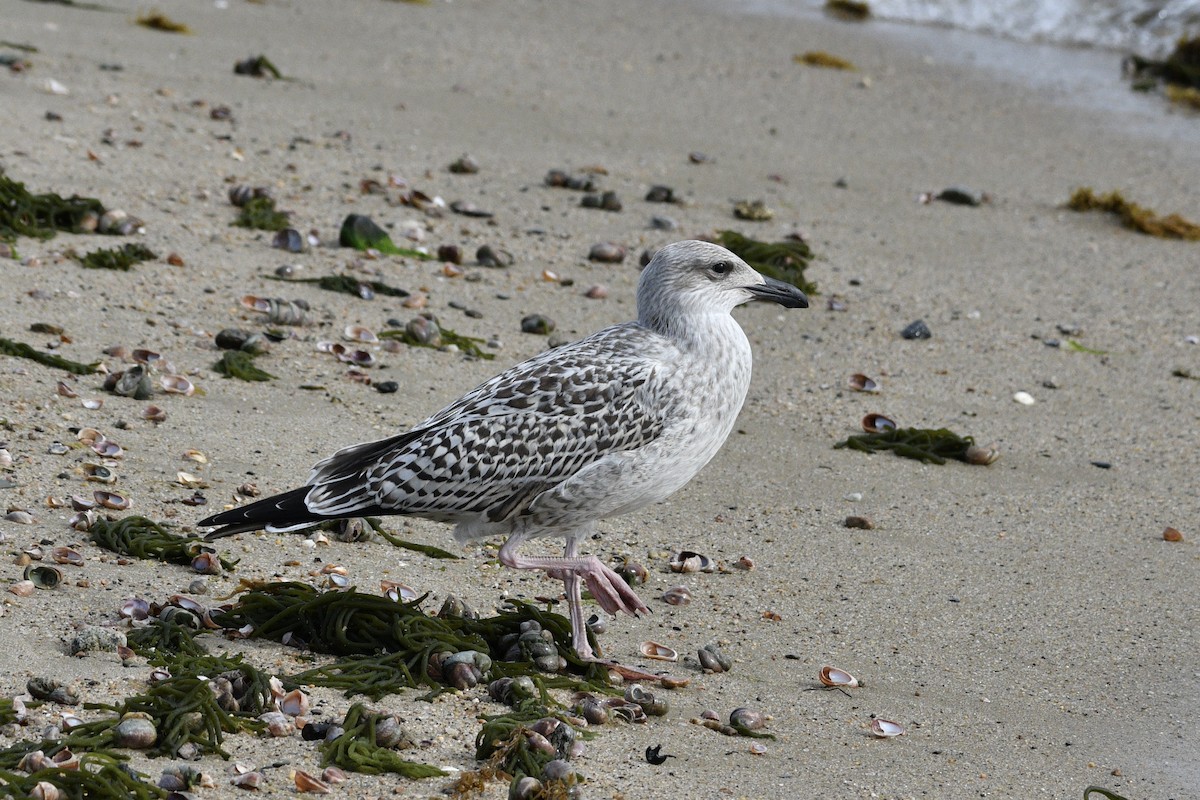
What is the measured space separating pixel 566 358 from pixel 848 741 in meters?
1.62

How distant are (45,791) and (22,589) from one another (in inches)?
46.7

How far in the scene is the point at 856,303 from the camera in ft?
28.9

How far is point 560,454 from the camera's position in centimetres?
497

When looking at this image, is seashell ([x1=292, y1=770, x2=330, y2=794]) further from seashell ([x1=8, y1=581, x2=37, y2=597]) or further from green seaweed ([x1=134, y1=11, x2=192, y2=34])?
green seaweed ([x1=134, y1=11, x2=192, y2=34])

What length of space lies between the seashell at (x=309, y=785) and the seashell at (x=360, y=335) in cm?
375

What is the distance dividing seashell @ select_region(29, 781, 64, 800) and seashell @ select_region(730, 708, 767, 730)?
200 cm

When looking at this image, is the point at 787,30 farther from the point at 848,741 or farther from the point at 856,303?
the point at 848,741

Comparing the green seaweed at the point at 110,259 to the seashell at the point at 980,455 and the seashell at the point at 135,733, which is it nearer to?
the seashell at the point at 135,733

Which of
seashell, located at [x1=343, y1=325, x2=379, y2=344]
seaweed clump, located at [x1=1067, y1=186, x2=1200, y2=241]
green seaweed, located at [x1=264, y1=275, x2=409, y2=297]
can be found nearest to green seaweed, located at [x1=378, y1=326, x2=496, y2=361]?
seashell, located at [x1=343, y1=325, x2=379, y2=344]

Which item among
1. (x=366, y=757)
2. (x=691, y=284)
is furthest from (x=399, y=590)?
(x=691, y=284)

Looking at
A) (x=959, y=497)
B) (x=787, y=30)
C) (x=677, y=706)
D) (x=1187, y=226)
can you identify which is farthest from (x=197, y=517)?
(x=787, y=30)

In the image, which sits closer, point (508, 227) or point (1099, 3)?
point (508, 227)

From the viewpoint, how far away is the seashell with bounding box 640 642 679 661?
5.09 meters

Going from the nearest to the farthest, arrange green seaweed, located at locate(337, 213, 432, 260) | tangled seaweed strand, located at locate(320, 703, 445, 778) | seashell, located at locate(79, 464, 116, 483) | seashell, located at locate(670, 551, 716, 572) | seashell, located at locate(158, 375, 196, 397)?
tangled seaweed strand, located at locate(320, 703, 445, 778) < seashell, located at locate(79, 464, 116, 483) < seashell, located at locate(670, 551, 716, 572) < seashell, located at locate(158, 375, 196, 397) < green seaweed, located at locate(337, 213, 432, 260)
